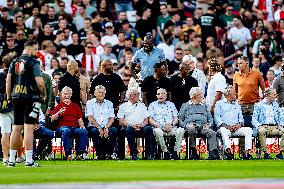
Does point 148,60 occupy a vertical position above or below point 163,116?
above

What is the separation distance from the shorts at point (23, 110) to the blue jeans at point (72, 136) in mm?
3649

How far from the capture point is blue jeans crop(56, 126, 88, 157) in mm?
24312

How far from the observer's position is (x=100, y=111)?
82.0 ft

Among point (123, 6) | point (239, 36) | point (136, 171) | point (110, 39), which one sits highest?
point (123, 6)

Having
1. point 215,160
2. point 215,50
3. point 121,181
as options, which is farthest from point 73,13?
point 121,181

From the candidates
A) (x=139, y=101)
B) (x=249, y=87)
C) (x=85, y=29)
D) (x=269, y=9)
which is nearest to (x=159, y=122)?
(x=139, y=101)

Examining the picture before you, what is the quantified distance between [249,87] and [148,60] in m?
2.66

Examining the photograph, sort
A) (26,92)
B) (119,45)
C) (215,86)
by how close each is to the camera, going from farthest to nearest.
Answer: (119,45) < (215,86) < (26,92)

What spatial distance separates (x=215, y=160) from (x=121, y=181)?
772cm

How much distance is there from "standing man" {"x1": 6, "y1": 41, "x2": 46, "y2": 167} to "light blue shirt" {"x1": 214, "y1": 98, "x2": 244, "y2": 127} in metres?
6.00

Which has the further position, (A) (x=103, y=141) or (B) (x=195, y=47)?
(B) (x=195, y=47)

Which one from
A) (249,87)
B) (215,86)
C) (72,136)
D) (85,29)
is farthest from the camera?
(85,29)

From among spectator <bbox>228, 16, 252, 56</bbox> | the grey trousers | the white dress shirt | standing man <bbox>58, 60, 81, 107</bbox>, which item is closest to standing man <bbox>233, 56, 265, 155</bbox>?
the grey trousers

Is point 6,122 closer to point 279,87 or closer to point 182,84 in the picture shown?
point 182,84
